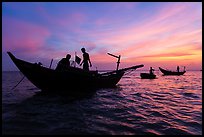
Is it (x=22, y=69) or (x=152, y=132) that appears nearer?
(x=152, y=132)

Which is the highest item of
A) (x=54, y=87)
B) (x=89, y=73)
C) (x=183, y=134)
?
(x=89, y=73)

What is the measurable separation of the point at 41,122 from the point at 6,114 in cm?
217

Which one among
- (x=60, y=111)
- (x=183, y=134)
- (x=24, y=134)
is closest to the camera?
(x=24, y=134)

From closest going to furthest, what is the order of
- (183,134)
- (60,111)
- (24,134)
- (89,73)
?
(24,134)
(183,134)
(60,111)
(89,73)

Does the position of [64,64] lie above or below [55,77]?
above

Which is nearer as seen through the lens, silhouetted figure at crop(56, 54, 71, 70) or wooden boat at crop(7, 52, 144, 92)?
wooden boat at crop(7, 52, 144, 92)

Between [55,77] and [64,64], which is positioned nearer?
[55,77]

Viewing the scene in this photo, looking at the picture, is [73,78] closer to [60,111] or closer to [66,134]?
[60,111]

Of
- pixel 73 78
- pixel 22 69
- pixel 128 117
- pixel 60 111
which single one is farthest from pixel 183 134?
pixel 22 69

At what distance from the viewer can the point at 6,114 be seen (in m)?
7.37

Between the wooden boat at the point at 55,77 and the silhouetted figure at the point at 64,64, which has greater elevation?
the silhouetted figure at the point at 64,64

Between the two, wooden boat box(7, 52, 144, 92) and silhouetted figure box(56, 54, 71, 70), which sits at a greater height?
silhouetted figure box(56, 54, 71, 70)

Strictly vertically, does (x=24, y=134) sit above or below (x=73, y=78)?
below

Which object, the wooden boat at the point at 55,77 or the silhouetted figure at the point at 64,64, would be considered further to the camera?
the silhouetted figure at the point at 64,64
